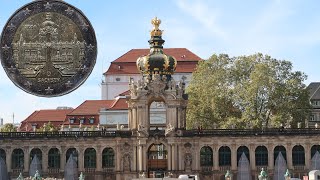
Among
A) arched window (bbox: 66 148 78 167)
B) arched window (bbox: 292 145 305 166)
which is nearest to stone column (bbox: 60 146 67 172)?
arched window (bbox: 66 148 78 167)

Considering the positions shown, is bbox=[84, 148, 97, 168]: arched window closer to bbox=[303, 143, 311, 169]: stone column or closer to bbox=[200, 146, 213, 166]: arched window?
bbox=[200, 146, 213, 166]: arched window

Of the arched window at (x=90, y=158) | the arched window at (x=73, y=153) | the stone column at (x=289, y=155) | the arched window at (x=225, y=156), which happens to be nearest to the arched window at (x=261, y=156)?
the stone column at (x=289, y=155)

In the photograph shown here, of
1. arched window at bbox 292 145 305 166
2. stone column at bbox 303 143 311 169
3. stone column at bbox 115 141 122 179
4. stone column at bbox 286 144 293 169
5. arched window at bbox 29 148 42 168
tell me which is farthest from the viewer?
arched window at bbox 292 145 305 166

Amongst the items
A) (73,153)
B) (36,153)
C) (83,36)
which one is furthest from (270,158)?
(36,153)

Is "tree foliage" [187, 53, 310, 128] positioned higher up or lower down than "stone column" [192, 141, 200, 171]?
higher up

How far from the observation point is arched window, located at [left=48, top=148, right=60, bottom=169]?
262 ft

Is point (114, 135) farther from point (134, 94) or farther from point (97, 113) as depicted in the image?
point (97, 113)

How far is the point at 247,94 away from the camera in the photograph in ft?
300

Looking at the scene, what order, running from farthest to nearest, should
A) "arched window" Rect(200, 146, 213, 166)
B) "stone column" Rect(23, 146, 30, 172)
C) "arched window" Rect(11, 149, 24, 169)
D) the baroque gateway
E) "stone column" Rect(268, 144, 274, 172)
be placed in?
1. "arched window" Rect(200, 146, 213, 166)
2. "stone column" Rect(268, 144, 274, 172)
3. "arched window" Rect(11, 149, 24, 169)
4. "stone column" Rect(23, 146, 30, 172)
5. the baroque gateway

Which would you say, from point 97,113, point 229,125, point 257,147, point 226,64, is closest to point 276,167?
point 257,147

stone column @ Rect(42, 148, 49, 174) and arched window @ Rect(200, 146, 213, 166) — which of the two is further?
arched window @ Rect(200, 146, 213, 166)

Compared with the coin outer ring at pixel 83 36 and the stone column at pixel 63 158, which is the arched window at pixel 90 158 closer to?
the stone column at pixel 63 158

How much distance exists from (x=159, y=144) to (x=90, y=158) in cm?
701

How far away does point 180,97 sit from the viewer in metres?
79.2
